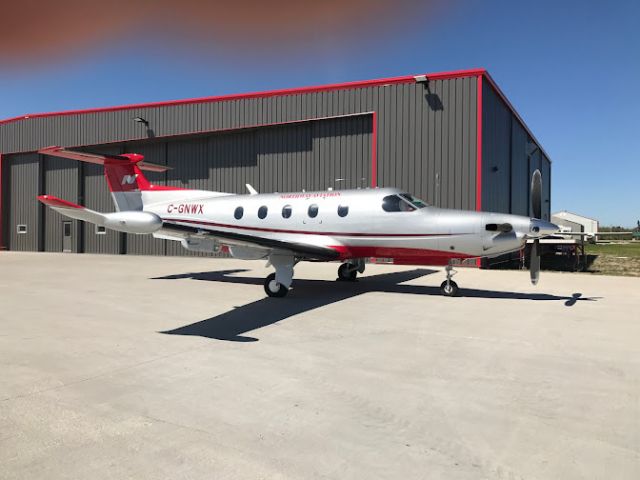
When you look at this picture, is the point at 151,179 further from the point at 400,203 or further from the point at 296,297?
the point at 400,203

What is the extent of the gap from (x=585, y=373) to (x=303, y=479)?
3779 millimetres

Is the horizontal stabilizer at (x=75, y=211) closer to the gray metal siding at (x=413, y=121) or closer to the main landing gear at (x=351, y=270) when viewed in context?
the main landing gear at (x=351, y=270)

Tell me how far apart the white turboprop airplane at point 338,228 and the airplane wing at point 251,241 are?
2cm

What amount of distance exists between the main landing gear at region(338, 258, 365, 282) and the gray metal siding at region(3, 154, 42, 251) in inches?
1013

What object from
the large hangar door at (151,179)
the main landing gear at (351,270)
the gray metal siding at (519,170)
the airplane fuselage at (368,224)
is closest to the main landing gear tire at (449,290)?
the airplane fuselage at (368,224)

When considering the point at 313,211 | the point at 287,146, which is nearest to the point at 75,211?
the point at 313,211

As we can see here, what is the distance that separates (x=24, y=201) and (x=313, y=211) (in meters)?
27.7

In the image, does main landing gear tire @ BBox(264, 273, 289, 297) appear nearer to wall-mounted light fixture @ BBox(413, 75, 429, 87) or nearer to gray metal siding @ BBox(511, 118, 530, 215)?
wall-mounted light fixture @ BBox(413, 75, 429, 87)

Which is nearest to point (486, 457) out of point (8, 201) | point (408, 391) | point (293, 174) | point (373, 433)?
point (373, 433)

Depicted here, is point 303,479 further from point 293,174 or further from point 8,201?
point 8,201

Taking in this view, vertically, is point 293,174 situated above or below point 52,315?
above

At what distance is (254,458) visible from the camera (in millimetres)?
2973

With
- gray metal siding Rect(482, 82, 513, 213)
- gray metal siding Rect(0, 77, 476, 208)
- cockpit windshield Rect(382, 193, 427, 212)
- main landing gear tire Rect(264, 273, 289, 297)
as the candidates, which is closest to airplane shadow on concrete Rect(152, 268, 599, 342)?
main landing gear tire Rect(264, 273, 289, 297)

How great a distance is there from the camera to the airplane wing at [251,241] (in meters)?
8.35
